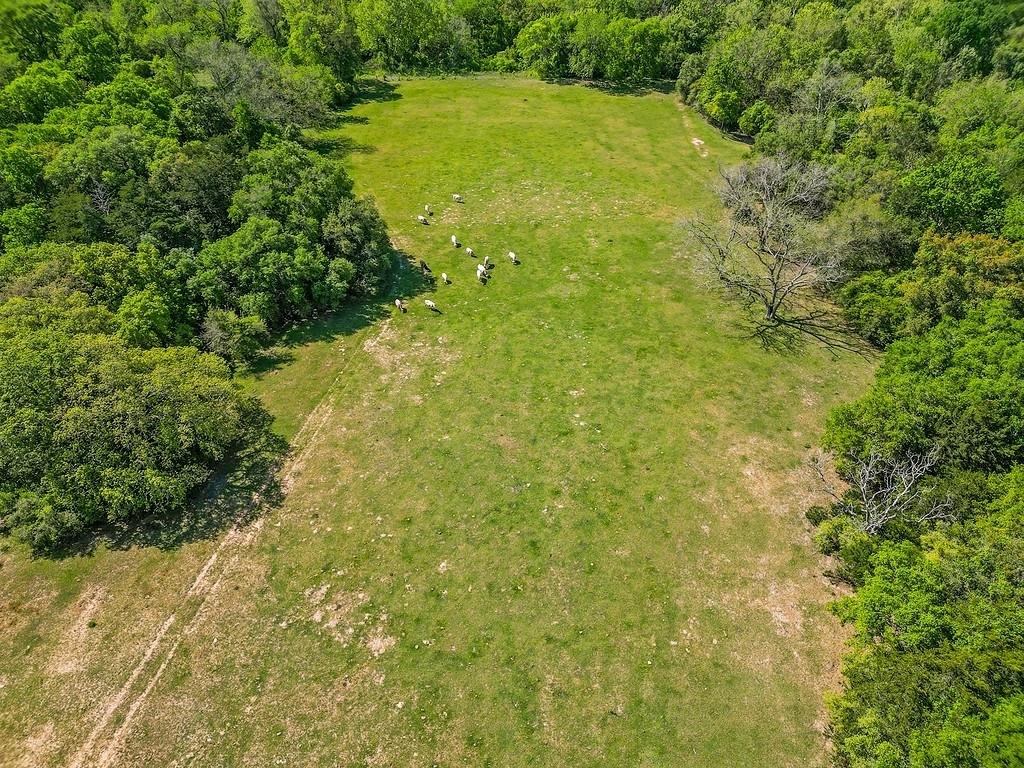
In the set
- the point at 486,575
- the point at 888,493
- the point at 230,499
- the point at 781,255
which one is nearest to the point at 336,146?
the point at 230,499

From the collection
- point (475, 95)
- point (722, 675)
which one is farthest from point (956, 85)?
point (722, 675)

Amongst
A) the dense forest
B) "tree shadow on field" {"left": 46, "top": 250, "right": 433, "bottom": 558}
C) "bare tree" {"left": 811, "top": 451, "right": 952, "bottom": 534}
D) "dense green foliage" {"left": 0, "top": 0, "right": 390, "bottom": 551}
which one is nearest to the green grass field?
"tree shadow on field" {"left": 46, "top": 250, "right": 433, "bottom": 558}

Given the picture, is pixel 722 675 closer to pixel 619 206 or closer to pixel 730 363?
pixel 730 363

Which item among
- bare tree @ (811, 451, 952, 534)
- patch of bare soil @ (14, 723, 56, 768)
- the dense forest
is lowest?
Answer: patch of bare soil @ (14, 723, 56, 768)

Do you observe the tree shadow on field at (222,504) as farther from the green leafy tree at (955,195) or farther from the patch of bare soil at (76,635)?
the green leafy tree at (955,195)

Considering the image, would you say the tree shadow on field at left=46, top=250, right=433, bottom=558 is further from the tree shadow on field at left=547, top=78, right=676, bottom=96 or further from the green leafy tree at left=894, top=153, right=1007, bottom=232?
the tree shadow on field at left=547, top=78, right=676, bottom=96

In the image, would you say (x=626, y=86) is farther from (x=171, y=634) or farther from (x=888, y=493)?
(x=171, y=634)

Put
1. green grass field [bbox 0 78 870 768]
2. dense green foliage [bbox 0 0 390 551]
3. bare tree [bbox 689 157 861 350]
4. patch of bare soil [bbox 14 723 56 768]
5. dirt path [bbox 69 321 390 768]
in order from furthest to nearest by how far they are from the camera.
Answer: bare tree [bbox 689 157 861 350] → dense green foliage [bbox 0 0 390 551] → green grass field [bbox 0 78 870 768] → dirt path [bbox 69 321 390 768] → patch of bare soil [bbox 14 723 56 768]
